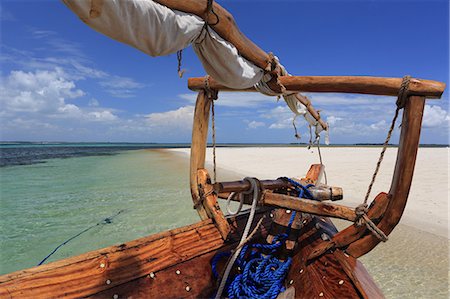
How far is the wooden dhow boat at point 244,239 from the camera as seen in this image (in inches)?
69.7

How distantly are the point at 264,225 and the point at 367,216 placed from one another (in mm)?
1057

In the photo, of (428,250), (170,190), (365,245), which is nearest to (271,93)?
(365,245)

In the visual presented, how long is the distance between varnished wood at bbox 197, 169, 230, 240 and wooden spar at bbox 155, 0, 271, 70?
4.42 ft

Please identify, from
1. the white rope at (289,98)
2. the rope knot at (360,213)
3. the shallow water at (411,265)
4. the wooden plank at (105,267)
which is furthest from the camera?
the shallow water at (411,265)

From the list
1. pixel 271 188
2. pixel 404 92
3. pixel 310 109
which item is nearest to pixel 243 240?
pixel 271 188

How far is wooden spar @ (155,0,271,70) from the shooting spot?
4.74 feet

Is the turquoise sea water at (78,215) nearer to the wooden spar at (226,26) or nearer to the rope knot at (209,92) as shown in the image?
the rope knot at (209,92)

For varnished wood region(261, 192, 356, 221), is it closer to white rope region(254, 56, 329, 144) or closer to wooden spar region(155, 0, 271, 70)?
white rope region(254, 56, 329, 144)

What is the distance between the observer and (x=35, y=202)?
9070 millimetres

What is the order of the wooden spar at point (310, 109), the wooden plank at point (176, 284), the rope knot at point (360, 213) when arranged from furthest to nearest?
the wooden spar at point (310, 109) < the rope knot at point (360, 213) < the wooden plank at point (176, 284)

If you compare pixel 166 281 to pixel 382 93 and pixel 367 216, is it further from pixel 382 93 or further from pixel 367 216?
pixel 382 93

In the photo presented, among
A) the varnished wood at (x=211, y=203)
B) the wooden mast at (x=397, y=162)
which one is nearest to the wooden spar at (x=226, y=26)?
the wooden mast at (x=397, y=162)

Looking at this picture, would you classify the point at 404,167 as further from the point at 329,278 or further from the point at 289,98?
the point at 289,98

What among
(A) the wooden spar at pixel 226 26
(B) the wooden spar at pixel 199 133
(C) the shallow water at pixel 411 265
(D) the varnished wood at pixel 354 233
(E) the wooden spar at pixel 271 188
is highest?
(A) the wooden spar at pixel 226 26
